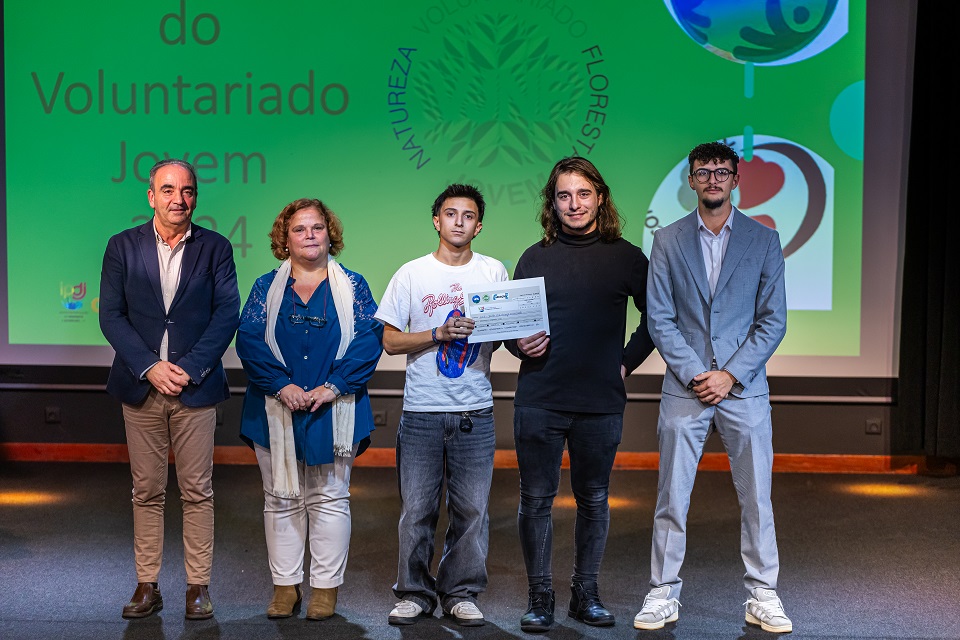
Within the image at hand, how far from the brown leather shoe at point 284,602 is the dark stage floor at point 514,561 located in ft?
0.18

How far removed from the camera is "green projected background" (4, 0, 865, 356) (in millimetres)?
5645

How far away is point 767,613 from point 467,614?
101cm

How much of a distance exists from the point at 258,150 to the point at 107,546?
8.89 feet

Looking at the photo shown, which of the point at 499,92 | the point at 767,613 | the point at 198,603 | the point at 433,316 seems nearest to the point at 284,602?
the point at 198,603

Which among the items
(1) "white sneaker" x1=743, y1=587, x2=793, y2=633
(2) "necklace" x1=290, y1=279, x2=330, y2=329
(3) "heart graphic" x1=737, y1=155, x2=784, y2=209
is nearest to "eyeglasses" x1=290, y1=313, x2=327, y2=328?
(2) "necklace" x1=290, y1=279, x2=330, y2=329

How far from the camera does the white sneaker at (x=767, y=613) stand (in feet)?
10.1

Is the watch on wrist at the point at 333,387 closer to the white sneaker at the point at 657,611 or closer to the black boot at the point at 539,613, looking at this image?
the black boot at the point at 539,613

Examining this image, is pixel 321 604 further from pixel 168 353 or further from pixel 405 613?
pixel 168 353

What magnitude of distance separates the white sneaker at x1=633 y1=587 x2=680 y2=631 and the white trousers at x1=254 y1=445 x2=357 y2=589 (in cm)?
105

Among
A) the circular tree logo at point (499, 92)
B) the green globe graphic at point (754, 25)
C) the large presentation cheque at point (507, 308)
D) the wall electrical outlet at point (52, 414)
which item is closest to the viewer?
the large presentation cheque at point (507, 308)

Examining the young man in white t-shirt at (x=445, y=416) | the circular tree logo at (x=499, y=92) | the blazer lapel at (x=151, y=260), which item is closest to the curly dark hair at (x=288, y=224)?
the young man in white t-shirt at (x=445, y=416)

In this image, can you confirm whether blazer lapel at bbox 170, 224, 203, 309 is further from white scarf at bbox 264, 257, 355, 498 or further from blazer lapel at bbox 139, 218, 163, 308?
white scarf at bbox 264, 257, 355, 498

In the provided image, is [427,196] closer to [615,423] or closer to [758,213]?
[758,213]

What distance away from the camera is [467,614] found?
3.14 m
